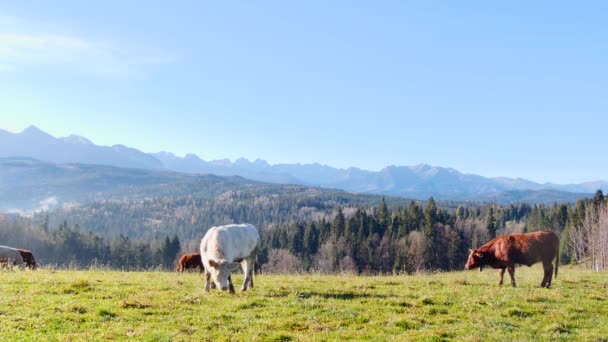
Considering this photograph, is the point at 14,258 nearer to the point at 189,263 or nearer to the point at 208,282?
the point at 189,263

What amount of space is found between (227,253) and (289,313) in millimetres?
5064

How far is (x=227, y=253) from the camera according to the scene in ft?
55.9

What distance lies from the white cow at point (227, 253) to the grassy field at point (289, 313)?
24.3 inches

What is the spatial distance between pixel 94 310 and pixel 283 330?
5398 mm

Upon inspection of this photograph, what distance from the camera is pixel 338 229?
11725cm

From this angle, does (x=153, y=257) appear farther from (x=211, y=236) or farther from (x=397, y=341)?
(x=397, y=341)

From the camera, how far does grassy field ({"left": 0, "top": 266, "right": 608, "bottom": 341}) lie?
35.0 ft

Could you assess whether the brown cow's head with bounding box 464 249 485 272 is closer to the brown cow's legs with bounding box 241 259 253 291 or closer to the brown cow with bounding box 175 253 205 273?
the brown cow's legs with bounding box 241 259 253 291

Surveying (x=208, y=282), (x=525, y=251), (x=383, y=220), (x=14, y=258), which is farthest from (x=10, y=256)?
(x=383, y=220)

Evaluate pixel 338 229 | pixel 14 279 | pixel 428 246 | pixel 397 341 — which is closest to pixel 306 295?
pixel 397 341

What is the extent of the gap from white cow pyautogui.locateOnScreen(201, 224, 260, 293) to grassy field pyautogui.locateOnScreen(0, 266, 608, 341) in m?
0.62

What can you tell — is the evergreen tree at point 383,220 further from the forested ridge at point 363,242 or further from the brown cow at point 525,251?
the brown cow at point 525,251

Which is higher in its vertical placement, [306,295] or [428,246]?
[306,295]

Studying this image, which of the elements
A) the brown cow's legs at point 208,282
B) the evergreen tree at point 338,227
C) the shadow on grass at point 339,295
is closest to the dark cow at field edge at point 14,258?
the brown cow's legs at point 208,282
